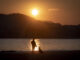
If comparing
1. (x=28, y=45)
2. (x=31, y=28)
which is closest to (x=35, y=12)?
(x=31, y=28)

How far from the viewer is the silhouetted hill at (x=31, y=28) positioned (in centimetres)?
464

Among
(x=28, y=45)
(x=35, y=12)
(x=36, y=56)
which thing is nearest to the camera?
(x=36, y=56)

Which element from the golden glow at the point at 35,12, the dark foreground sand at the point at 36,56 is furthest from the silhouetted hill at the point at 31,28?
the dark foreground sand at the point at 36,56

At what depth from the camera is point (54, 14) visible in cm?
473

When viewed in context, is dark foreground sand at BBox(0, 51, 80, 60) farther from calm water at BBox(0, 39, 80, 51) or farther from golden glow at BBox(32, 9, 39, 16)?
golden glow at BBox(32, 9, 39, 16)

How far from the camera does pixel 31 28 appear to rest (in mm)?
4707

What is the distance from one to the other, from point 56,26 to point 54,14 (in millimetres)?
272

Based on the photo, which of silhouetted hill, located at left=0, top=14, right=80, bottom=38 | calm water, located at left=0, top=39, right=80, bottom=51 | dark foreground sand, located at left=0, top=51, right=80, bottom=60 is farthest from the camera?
calm water, located at left=0, top=39, right=80, bottom=51

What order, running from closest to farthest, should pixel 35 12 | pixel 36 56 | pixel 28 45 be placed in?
pixel 36 56 → pixel 35 12 → pixel 28 45

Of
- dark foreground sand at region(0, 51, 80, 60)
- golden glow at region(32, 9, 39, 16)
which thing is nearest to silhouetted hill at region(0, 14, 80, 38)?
golden glow at region(32, 9, 39, 16)

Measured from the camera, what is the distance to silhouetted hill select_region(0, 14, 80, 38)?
15.2ft

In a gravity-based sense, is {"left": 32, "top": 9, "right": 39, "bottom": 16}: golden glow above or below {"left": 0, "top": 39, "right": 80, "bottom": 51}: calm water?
above

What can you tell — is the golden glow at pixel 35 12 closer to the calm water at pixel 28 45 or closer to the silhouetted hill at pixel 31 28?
the silhouetted hill at pixel 31 28

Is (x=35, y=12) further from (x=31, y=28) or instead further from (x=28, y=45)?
(x=28, y=45)
